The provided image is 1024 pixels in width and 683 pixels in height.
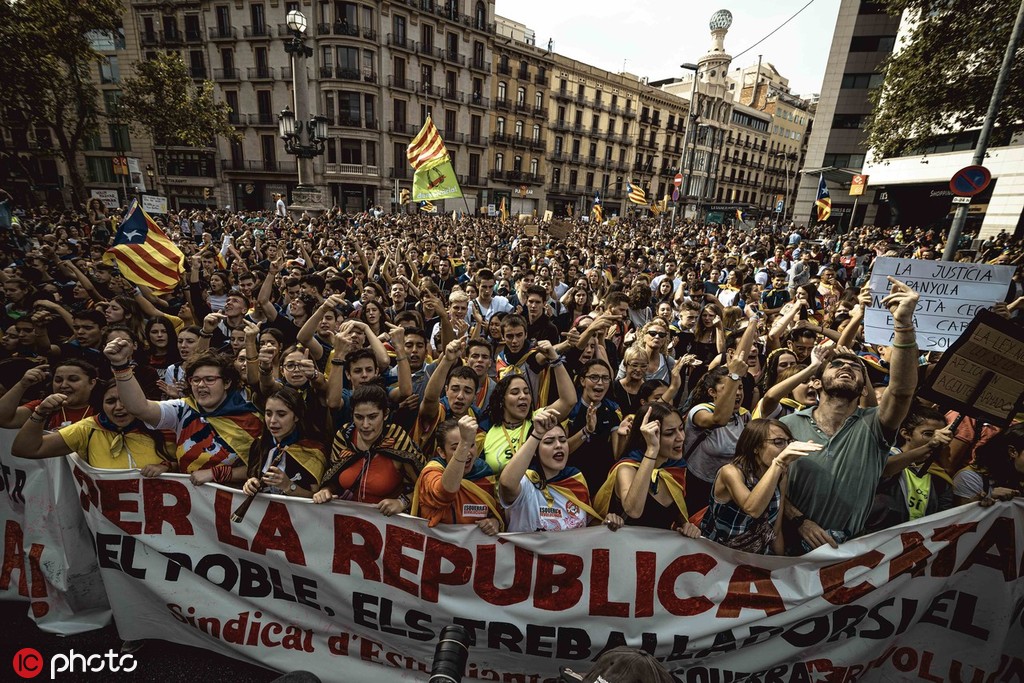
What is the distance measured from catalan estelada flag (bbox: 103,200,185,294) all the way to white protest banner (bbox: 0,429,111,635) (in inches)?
143

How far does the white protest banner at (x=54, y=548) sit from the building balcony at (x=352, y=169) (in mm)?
36123

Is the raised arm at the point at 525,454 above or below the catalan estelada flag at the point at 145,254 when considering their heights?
below

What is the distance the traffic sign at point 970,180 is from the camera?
735cm

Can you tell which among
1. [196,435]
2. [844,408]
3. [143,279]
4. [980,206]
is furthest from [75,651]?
[980,206]

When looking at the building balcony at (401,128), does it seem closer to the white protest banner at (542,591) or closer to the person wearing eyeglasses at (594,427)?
the person wearing eyeglasses at (594,427)

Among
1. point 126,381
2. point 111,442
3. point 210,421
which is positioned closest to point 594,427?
point 210,421

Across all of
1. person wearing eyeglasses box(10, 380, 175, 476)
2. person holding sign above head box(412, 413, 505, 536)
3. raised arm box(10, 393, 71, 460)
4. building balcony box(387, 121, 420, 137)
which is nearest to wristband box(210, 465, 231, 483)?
person wearing eyeglasses box(10, 380, 175, 476)

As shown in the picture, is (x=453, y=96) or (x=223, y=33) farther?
(x=453, y=96)

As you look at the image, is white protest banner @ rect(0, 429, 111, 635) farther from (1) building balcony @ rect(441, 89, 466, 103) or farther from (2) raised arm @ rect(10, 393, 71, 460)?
(1) building balcony @ rect(441, 89, 466, 103)

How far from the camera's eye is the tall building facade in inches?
1190

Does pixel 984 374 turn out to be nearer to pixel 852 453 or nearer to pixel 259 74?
pixel 852 453

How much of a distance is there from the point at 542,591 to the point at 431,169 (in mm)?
11789

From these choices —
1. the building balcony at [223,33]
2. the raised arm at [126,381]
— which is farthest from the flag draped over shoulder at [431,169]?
the building balcony at [223,33]

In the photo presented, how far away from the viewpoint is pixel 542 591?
2.71m
